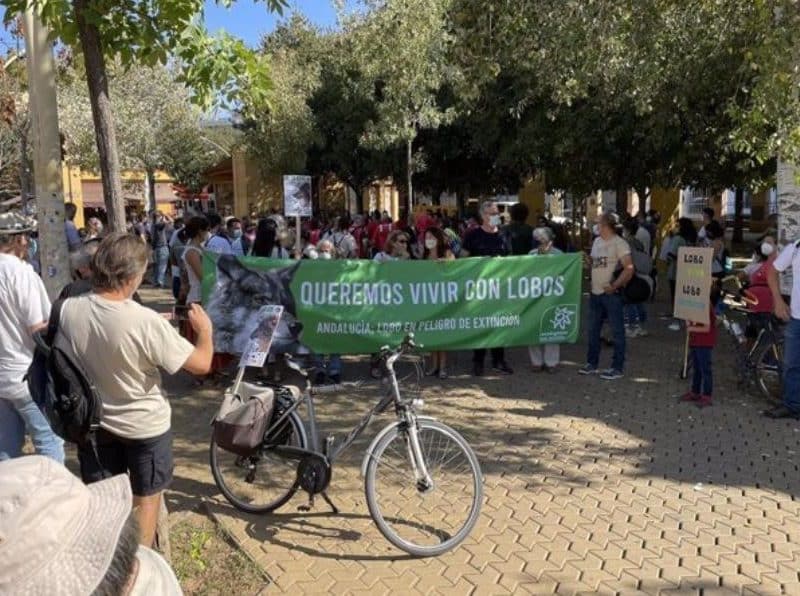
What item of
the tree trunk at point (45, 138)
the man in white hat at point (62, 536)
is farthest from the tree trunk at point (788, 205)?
the man in white hat at point (62, 536)

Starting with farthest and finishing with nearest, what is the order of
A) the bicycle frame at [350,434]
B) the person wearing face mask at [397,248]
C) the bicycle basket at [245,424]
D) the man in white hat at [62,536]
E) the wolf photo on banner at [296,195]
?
1. the wolf photo on banner at [296,195]
2. the person wearing face mask at [397,248]
3. the bicycle basket at [245,424]
4. the bicycle frame at [350,434]
5. the man in white hat at [62,536]

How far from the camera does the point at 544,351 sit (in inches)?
340

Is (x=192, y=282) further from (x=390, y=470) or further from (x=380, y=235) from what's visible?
(x=380, y=235)

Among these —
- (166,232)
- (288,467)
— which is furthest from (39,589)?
(166,232)

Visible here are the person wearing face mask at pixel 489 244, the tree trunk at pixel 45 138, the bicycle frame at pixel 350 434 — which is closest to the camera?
the bicycle frame at pixel 350 434

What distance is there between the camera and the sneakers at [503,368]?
8.62 metres

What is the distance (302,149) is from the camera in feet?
87.6

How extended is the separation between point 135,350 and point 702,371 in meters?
5.72

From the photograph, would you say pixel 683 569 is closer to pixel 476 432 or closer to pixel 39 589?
pixel 476 432

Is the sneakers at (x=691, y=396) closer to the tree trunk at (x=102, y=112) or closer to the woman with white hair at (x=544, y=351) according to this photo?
the woman with white hair at (x=544, y=351)

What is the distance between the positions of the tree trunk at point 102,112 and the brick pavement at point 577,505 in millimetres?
2071

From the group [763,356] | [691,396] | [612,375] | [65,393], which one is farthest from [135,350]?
[763,356]

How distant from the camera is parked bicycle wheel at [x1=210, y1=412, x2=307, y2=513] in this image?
4.70 metres

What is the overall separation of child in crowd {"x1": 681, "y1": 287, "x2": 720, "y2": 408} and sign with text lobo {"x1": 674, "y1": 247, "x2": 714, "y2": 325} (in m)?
0.08
